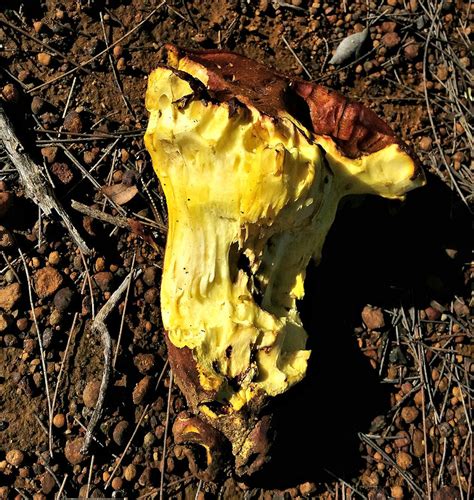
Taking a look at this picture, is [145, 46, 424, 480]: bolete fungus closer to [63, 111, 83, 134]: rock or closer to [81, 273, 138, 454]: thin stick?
[81, 273, 138, 454]: thin stick

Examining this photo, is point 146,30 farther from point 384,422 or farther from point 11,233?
point 384,422

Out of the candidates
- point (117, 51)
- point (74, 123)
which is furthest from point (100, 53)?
point (74, 123)

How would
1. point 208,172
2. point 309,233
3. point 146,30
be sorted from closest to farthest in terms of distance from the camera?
1. point 208,172
2. point 309,233
3. point 146,30

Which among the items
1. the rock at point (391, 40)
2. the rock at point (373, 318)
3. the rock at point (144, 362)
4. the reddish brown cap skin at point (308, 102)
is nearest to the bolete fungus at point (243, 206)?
the reddish brown cap skin at point (308, 102)

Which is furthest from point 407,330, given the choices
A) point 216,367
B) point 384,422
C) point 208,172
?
point 208,172

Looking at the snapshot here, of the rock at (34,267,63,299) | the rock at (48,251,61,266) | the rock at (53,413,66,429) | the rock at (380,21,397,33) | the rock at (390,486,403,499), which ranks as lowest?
the rock at (390,486,403,499)

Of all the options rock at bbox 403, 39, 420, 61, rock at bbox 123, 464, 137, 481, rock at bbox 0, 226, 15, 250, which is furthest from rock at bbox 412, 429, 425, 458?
rock at bbox 0, 226, 15, 250

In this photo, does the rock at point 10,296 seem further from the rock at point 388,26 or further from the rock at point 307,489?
the rock at point 388,26
